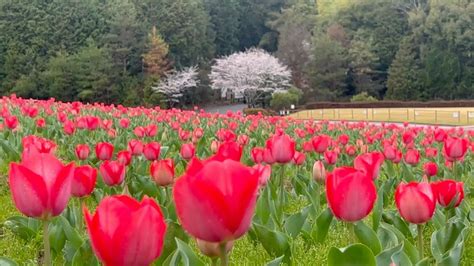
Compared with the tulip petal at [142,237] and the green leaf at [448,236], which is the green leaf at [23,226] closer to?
the green leaf at [448,236]

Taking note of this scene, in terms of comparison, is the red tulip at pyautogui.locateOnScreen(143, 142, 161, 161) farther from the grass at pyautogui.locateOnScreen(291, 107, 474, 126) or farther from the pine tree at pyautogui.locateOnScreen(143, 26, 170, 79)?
the pine tree at pyautogui.locateOnScreen(143, 26, 170, 79)

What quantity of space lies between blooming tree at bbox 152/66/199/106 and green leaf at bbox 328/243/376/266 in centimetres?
3811

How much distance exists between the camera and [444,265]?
1493mm

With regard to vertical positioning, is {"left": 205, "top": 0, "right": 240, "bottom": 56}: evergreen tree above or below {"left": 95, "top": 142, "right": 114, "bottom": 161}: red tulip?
above

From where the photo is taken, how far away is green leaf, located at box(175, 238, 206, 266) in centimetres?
129

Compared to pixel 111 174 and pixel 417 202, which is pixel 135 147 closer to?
pixel 111 174

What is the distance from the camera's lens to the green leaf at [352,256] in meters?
1.06

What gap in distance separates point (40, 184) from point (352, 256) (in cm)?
62

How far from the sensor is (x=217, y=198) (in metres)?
0.84

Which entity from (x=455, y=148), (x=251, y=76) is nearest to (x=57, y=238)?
(x=455, y=148)

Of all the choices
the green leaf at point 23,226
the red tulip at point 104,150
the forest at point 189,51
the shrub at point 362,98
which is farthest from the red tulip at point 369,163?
the shrub at point 362,98

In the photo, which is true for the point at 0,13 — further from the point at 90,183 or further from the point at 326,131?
the point at 90,183

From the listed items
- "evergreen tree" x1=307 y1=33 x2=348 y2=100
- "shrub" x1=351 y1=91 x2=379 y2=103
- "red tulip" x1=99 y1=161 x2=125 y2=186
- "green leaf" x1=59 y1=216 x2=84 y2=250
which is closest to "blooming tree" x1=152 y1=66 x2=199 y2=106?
"evergreen tree" x1=307 y1=33 x2=348 y2=100

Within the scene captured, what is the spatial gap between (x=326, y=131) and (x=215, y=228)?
25.3ft
